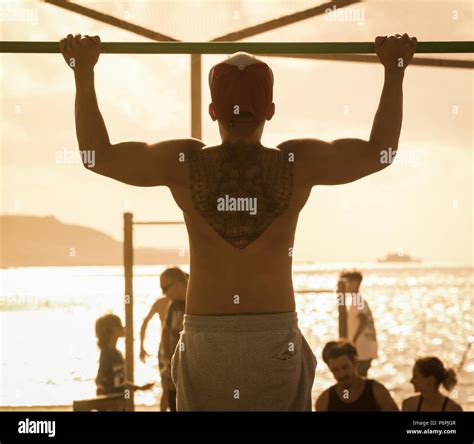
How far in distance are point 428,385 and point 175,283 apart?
2.66 m

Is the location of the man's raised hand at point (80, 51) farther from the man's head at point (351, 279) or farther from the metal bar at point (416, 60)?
the man's head at point (351, 279)

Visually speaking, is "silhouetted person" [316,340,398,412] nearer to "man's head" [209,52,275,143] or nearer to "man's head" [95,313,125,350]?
"man's head" [95,313,125,350]

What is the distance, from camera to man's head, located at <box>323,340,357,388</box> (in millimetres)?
5270

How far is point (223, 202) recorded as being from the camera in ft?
8.23

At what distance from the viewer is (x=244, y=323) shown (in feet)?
7.87

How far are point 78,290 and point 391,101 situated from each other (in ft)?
468

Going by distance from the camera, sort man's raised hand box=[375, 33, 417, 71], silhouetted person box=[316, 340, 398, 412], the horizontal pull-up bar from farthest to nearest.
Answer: silhouetted person box=[316, 340, 398, 412] → the horizontal pull-up bar → man's raised hand box=[375, 33, 417, 71]

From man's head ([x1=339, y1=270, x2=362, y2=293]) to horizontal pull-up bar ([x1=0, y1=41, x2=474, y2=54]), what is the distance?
18.2 ft

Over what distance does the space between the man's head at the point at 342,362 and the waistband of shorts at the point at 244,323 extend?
116 inches

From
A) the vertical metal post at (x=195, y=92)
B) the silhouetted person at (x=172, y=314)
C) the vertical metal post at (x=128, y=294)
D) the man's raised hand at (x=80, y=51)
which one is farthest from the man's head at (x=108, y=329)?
the man's raised hand at (x=80, y=51)

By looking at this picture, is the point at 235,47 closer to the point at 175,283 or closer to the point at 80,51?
the point at 80,51

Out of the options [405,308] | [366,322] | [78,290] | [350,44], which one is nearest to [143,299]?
[405,308]

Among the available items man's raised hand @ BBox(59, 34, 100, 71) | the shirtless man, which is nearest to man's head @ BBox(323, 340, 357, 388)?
the shirtless man
